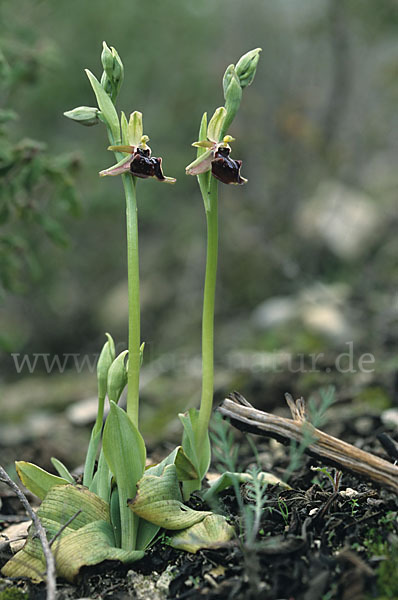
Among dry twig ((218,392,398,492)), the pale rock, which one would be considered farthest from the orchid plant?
the pale rock

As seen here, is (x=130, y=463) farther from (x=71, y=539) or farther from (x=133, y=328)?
(x=133, y=328)

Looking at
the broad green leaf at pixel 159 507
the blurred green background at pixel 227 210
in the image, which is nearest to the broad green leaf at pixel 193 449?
the broad green leaf at pixel 159 507

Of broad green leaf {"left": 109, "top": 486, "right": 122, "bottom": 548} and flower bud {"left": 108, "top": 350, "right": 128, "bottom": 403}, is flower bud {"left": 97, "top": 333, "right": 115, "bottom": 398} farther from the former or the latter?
broad green leaf {"left": 109, "top": 486, "right": 122, "bottom": 548}

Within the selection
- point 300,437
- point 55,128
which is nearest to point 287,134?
point 55,128

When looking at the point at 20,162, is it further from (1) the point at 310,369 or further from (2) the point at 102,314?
(2) the point at 102,314

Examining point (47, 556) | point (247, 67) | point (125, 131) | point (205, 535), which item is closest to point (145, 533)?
point (205, 535)

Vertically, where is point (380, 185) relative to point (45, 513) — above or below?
above
